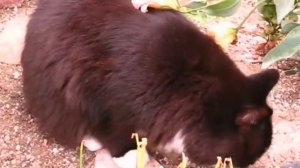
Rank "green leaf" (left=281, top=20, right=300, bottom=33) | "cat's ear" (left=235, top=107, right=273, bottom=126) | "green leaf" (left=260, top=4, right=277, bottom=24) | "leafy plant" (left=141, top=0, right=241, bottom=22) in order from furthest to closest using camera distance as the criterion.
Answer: "green leaf" (left=260, top=4, right=277, bottom=24) → "green leaf" (left=281, top=20, right=300, bottom=33) → "leafy plant" (left=141, top=0, right=241, bottom=22) → "cat's ear" (left=235, top=107, right=273, bottom=126)

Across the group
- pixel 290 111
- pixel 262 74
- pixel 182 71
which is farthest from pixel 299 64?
pixel 182 71

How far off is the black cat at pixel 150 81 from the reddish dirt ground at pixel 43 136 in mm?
178

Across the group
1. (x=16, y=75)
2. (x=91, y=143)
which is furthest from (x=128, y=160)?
(x=16, y=75)

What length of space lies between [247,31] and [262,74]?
786 millimetres

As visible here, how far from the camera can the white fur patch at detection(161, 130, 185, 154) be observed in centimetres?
204

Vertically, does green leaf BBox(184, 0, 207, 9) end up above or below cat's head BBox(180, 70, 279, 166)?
above

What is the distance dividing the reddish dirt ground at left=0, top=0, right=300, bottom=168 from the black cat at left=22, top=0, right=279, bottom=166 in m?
0.18

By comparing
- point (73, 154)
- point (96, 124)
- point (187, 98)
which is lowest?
point (73, 154)

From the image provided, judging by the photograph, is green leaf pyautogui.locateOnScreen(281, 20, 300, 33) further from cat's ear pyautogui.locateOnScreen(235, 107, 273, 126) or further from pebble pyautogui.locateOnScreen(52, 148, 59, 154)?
pebble pyautogui.locateOnScreen(52, 148, 59, 154)

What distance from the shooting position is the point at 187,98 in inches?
77.9

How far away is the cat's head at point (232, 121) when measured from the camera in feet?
6.45

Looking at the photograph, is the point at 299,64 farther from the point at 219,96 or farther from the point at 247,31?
the point at 219,96

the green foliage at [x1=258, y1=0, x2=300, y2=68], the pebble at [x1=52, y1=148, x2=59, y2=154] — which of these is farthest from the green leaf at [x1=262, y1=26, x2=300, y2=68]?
the pebble at [x1=52, y1=148, x2=59, y2=154]

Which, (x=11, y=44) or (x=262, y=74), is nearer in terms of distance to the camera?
(x=262, y=74)
